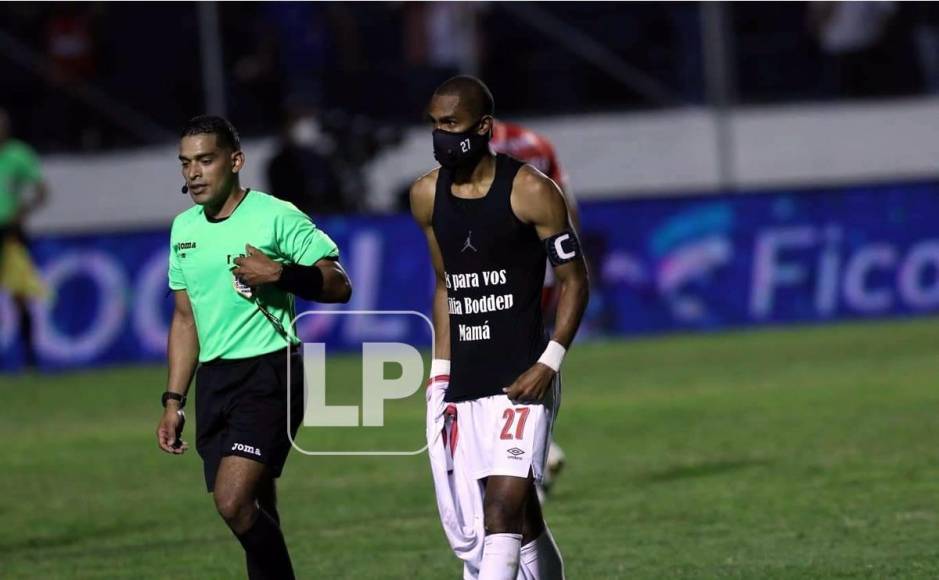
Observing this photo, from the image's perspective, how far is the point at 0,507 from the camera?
11273 mm

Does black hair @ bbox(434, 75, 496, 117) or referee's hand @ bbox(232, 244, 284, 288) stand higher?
black hair @ bbox(434, 75, 496, 117)

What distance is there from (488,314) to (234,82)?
53.8 ft

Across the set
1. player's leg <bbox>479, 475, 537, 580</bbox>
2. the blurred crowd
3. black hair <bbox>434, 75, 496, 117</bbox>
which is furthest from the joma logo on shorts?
the blurred crowd

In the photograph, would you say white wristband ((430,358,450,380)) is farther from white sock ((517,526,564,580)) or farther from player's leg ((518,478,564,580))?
white sock ((517,526,564,580))

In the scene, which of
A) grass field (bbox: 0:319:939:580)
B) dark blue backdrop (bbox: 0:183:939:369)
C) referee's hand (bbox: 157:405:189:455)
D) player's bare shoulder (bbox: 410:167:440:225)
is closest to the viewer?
player's bare shoulder (bbox: 410:167:440:225)

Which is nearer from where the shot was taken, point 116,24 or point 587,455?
point 587,455

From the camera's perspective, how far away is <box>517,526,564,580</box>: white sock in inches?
275

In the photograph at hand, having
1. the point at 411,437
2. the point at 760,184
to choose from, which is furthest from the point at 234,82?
the point at 411,437

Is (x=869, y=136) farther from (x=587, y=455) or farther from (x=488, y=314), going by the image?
(x=488, y=314)

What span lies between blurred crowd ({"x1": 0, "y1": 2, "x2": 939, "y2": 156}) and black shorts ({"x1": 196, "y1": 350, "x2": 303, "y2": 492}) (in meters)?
15.5

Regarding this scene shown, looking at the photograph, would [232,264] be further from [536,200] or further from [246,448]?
[536,200]

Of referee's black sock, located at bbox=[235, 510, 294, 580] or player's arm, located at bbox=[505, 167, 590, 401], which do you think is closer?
player's arm, located at bbox=[505, 167, 590, 401]

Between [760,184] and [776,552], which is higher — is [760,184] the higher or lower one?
the higher one

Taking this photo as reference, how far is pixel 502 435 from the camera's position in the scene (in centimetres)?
668
